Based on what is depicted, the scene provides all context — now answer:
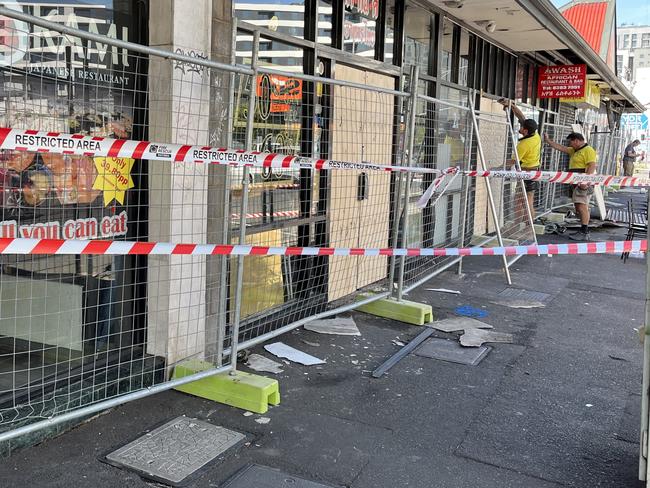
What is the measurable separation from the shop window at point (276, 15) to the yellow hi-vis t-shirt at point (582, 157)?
8019mm

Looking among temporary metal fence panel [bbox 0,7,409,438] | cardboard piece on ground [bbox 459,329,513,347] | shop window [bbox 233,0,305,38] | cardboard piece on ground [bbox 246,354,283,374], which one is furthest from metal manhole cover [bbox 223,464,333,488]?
shop window [bbox 233,0,305,38]

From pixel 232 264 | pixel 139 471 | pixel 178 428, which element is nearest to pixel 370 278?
pixel 232 264

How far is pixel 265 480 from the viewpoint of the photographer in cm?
312

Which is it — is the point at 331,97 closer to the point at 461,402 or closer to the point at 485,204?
the point at 461,402

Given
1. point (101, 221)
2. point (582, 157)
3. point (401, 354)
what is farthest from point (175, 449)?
point (582, 157)

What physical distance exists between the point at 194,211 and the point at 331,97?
7.83 feet

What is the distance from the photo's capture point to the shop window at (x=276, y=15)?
16.6 ft

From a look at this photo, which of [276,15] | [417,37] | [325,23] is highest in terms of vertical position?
[417,37]

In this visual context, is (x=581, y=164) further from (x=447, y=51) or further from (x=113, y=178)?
(x=113, y=178)

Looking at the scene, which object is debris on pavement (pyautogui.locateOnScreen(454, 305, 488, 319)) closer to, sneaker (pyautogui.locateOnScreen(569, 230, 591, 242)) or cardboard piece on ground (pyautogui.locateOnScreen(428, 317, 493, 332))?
cardboard piece on ground (pyautogui.locateOnScreen(428, 317, 493, 332))

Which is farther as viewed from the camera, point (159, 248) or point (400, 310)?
point (400, 310)

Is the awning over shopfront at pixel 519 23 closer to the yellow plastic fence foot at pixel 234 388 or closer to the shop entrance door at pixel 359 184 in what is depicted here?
the shop entrance door at pixel 359 184

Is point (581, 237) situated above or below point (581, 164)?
below

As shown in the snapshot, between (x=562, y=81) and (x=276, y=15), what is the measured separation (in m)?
10.1
